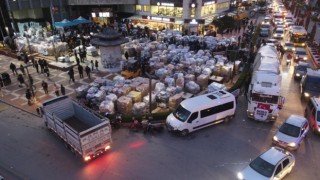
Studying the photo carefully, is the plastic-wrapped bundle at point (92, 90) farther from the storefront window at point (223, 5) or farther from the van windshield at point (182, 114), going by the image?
the storefront window at point (223, 5)

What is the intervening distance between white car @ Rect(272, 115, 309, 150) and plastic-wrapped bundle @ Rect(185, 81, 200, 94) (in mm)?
8413

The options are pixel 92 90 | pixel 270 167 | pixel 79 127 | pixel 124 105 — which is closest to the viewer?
pixel 270 167

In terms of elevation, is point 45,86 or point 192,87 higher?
point 45,86

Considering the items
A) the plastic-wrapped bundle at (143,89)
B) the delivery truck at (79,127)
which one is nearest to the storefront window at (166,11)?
the plastic-wrapped bundle at (143,89)

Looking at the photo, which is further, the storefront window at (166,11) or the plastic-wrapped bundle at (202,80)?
the storefront window at (166,11)

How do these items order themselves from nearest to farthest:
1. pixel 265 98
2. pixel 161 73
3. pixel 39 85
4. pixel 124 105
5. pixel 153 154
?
pixel 153 154 < pixel 265 98 < pixel 124 105 < pixel 161 73 < pixel 39 85

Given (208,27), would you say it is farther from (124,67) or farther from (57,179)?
(57,179)

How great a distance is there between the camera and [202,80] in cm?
2484

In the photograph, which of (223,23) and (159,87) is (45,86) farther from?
(223,23)

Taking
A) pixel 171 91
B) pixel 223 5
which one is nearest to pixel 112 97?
pixel 171 91

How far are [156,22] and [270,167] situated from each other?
1635 inches

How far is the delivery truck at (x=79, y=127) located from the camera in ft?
50.3

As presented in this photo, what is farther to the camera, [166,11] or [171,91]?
[166,11]

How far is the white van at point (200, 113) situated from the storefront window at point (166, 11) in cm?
3295
